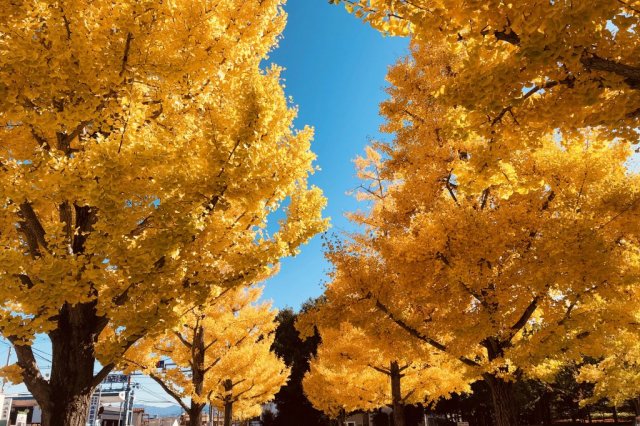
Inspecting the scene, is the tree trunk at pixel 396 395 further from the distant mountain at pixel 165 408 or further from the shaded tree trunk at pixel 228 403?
the distant mountain at pixel 165 408

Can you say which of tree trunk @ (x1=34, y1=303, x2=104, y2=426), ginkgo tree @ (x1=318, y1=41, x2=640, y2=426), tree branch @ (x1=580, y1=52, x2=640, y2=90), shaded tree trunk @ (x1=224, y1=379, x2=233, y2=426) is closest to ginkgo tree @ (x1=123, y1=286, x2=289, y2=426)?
shaded tree trunk @ (x1=224, y1=379, x2=233, y2=426)

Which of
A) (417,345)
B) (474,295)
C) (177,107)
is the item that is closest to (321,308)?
(417,345)

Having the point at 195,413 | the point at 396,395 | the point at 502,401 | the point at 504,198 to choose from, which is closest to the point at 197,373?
the point at 195,413

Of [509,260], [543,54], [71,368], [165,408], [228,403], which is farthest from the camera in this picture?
[165,408]

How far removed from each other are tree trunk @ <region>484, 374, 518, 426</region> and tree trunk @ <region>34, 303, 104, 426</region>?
6.45m

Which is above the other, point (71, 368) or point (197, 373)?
point (71, 368)

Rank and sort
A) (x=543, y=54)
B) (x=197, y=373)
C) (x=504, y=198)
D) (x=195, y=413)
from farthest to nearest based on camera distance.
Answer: (x=197, y=373), (x=195, y=413), (x=504, y=198), (x=543, y=54)

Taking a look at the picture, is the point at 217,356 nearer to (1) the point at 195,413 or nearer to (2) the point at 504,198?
(1) the point at 195,413

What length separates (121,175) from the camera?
3.85m

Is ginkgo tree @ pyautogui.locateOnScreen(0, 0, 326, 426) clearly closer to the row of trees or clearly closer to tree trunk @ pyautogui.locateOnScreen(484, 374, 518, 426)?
the row of trees

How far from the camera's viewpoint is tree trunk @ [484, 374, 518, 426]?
7074 mm

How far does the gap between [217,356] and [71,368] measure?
330 inches

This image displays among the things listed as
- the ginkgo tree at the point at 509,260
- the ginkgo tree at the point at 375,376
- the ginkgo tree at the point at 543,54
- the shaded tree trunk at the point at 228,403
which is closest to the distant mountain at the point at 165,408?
the shaded tree trunk at the point at 228,403

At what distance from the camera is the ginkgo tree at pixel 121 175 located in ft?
12.4
